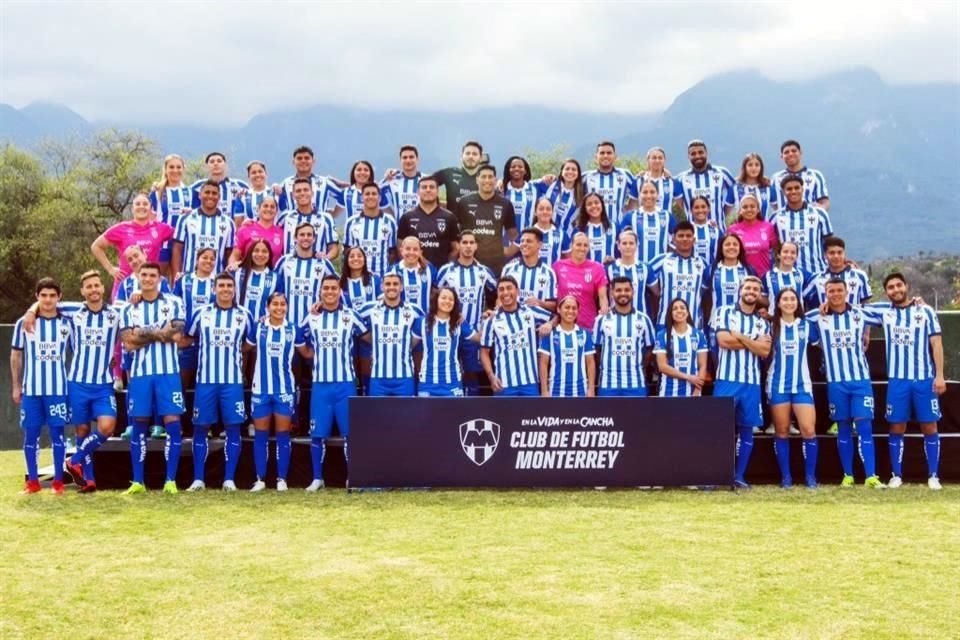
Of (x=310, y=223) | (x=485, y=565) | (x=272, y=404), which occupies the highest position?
(x=310, y=223)

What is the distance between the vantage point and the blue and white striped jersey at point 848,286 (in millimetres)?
10355

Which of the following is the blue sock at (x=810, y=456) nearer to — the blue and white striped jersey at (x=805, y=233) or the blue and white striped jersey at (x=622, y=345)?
the blue and white striped jersey at (x=622, y=345)

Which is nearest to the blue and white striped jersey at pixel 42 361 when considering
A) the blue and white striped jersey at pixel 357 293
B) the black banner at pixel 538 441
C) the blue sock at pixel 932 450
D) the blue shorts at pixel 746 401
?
the blue and white striped jersey at pixel 357 293

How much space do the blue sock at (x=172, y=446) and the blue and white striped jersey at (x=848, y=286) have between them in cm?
634

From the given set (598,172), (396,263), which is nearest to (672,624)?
(396,263)

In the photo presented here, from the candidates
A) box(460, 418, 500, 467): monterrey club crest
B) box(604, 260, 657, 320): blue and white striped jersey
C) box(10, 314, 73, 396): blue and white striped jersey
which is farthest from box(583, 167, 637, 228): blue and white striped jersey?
box(10, 314, 73, 396): blue and white striped jersey

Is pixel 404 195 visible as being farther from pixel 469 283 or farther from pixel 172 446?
pixel 172 446

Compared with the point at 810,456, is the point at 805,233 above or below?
above

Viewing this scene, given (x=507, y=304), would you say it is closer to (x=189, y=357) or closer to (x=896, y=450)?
(x=189, y=357)

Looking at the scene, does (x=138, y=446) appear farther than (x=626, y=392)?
No

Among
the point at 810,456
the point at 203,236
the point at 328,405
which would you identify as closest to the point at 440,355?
the point at 328,405

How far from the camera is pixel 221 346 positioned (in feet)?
31.9

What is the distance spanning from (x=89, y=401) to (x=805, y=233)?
7.33 m

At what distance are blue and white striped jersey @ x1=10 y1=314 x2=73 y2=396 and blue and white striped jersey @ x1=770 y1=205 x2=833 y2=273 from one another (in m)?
7.26
